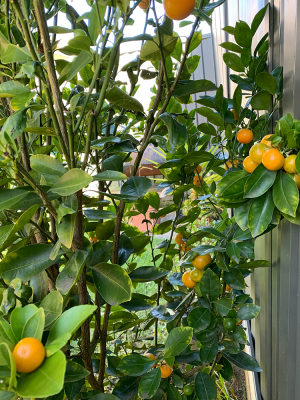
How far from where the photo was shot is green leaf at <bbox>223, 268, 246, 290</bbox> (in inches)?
24.4

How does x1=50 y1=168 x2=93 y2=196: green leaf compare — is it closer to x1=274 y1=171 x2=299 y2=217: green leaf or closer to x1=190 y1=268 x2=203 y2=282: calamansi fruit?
x1=274 y1=171 x2=299 y2=217: green leaf

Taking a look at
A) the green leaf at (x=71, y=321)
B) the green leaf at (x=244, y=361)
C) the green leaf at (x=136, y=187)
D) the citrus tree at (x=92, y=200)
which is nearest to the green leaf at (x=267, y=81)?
Answer: the citrus tree at (x=92, y=200)

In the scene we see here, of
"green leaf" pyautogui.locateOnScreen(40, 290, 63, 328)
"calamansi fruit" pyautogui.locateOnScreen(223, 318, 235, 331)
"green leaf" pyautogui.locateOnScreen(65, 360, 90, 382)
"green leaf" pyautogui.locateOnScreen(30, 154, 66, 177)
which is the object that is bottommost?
"calamansi fruit" pyautogui.locateOnScreen(223, 318, 235, 331)

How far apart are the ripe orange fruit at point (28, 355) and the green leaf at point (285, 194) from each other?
1.12 feet

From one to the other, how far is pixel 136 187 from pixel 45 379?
357 mm

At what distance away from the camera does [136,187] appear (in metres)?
0.55

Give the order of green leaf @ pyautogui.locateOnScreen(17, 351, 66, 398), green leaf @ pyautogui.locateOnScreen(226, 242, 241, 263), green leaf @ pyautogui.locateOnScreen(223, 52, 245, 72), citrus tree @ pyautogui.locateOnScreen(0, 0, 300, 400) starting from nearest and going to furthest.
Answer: green leaf @ pyautogui.locateOnScreen(17, 351, 66, 398)
citrus tree @ pyautogui.locateOnScreen(0, 0, 300, 400)
green leaf @ pyautogui.locateOnScreen(226, 242, 241, 263)
green leaf @ pyautogui.locateOnScreen(223, 52, 245, 72)

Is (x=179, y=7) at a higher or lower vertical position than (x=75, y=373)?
higher

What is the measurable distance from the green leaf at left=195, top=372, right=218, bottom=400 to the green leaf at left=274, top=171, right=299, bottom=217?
46 cm

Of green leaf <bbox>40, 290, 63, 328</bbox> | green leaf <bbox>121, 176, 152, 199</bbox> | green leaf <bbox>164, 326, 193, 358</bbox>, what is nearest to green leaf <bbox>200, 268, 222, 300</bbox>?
green leaf <bbox>164, 326, 193, 358</bbox>

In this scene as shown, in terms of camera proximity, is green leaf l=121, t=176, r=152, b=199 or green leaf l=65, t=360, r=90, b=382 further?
green leaf l=121, t=176, r=152, b=199

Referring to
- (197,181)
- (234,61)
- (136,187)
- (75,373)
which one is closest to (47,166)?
(136,187)

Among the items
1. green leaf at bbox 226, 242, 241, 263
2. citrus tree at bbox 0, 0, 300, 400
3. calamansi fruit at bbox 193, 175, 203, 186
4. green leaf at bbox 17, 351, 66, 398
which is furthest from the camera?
calamansi fruit at bbox 193, 175, 203, 186

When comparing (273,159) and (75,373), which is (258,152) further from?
(75,373)
